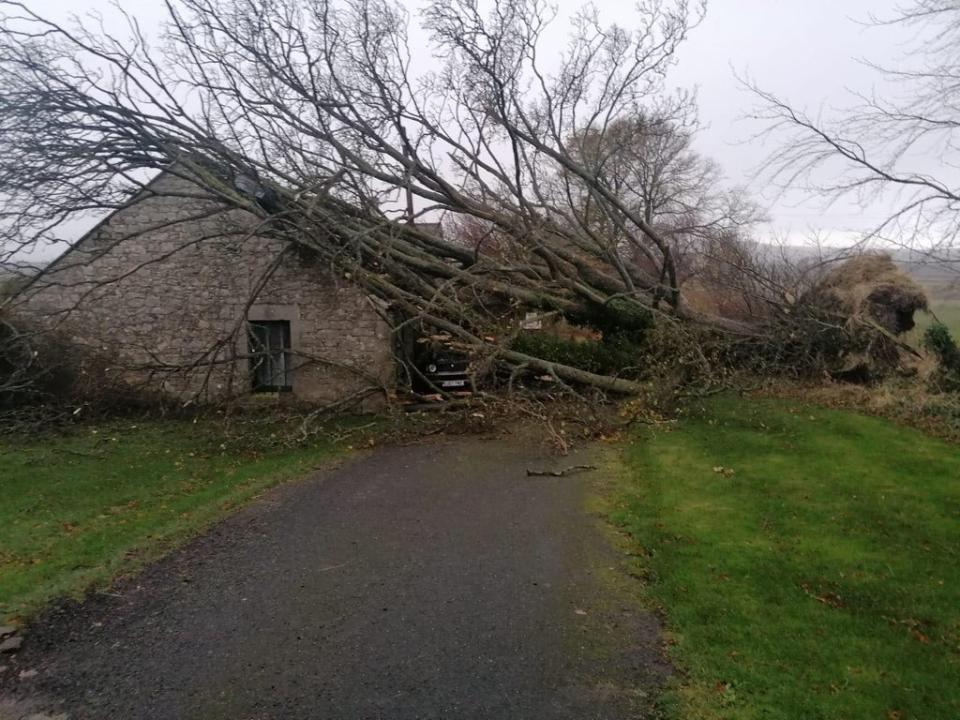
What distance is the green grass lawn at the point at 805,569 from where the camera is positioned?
13.9 ft

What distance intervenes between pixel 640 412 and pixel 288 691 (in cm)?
962

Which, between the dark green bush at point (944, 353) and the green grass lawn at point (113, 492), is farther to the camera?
the dark green bush at point (944, 353)

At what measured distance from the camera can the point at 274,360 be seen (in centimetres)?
1441

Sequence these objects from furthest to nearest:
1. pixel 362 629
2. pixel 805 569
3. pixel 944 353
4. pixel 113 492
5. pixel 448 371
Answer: pixel 448 371 → pixel 944 353 → pixel 113 492 → pixel 805 569 → pixel 362 629

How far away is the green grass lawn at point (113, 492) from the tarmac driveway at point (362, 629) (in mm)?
539

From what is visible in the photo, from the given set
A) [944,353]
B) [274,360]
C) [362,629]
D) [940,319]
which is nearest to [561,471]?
[362,629]

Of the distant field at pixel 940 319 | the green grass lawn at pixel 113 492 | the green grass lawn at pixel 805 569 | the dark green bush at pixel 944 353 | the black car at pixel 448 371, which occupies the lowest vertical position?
the green grass lawn at pixel 113 492

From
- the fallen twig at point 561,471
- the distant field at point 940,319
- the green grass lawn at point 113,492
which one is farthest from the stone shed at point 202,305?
the distant field at point 940,319

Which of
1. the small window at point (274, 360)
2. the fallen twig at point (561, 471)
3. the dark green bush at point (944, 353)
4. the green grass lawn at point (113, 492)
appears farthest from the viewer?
the small window at point (274, 360)

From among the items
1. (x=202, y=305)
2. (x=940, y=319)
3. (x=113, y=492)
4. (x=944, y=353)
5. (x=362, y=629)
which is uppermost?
(x=940, y=319)

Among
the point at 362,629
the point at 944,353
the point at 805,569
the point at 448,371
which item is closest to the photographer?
the point at 362,629

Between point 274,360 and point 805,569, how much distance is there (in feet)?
35.9

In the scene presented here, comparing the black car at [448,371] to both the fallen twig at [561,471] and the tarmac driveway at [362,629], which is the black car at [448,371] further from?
the tarmac driveway at [362,629]

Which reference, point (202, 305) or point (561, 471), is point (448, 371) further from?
point (561, 471)
